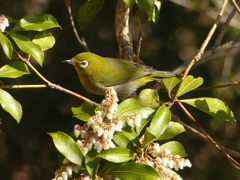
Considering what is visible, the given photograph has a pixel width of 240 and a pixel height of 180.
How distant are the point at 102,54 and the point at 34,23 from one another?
11.3 feet

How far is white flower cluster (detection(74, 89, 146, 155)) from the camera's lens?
1889 millimetres

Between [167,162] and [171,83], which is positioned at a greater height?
[171,83]

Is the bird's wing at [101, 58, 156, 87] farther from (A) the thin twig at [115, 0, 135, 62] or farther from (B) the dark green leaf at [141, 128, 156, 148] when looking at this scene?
(B) the dark green leaf at [141, 128, 156, 148]

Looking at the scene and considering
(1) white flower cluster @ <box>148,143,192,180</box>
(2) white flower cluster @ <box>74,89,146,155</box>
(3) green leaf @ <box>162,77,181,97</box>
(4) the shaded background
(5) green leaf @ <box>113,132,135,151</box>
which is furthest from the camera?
(4) the shaded background

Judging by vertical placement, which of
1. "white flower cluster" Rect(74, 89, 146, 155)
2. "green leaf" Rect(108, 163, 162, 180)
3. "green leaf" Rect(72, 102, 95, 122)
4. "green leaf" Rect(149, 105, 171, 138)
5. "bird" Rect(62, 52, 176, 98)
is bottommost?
"green leaf" Rect(108, 163, 162, 180)

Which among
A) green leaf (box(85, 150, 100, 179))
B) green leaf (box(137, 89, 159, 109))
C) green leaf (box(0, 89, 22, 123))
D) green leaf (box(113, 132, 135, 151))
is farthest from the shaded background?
green leaf (box(85, 150, 100, 179))

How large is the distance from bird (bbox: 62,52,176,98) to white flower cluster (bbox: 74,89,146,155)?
6.11 ft

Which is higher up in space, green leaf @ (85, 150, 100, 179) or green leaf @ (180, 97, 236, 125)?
green leaf @ (180, 97, 236, 125)

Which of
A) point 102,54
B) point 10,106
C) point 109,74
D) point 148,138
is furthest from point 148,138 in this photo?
point 102,54

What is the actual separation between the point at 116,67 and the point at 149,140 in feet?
6.74

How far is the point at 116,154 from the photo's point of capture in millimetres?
1977

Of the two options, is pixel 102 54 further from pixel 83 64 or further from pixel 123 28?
pixel 123 28

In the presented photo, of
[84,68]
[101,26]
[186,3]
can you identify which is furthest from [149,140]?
[101,26]

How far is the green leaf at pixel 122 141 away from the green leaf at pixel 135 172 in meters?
0.12
